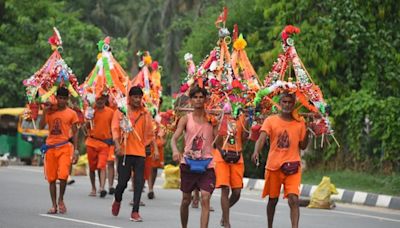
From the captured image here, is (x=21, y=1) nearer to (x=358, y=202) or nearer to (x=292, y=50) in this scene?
(x=358, y=202)

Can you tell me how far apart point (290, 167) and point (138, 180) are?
2.87 m

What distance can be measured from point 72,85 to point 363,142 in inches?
360

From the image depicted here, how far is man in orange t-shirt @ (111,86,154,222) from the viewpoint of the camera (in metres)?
14.2

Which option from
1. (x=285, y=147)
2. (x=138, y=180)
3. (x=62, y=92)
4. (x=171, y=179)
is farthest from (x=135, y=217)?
(x=171, y=179)

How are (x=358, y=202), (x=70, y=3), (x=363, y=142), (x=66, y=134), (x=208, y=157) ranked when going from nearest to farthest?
1. (x=208, y=157)
2. (x=66, y=134)
3. (x=358, y=202)
4. (x=363, y=142)
5. (x=70, y=3)

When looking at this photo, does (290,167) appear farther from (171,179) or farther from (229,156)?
(171,179)

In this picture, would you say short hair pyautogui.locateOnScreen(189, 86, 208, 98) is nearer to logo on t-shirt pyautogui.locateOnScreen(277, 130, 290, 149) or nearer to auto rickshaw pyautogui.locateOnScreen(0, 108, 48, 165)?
logo on t-shirt pyautogui.locateOnScreen(277, 130, 290, 149)

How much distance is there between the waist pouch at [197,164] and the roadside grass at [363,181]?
30.0 ft

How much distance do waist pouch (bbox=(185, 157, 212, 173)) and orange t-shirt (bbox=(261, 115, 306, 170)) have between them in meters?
0.78

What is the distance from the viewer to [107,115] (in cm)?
1809

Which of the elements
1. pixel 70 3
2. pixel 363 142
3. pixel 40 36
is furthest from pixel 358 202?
pixel 70 3

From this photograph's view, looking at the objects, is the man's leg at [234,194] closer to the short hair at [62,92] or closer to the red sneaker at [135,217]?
the red sneaker at [135,217]

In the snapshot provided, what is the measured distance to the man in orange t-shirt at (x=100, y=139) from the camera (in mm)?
18094

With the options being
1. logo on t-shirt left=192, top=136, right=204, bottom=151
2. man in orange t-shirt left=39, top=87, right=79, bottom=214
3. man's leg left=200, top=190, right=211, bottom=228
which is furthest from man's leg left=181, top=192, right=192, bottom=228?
man in orange t-shirt left=39, top=87, right=79, bottom=214
